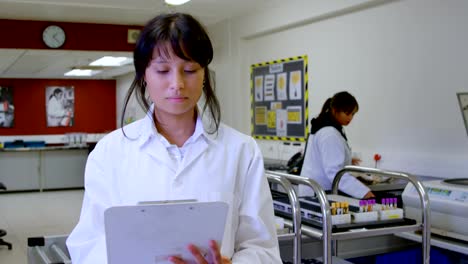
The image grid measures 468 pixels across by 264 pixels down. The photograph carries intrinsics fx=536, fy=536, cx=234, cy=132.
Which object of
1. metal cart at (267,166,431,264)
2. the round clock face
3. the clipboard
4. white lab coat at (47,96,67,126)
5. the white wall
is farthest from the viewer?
white lab coat at (47,96,67,126)

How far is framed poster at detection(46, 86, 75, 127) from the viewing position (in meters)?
12.3

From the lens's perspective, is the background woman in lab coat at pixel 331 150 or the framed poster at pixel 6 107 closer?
the background woman in lab coat at pixel 331 150

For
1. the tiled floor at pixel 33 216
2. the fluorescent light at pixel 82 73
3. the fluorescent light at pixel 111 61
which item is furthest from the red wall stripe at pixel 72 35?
the fluorescent light at pixel 82 73

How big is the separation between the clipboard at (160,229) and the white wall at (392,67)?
10.7 feet

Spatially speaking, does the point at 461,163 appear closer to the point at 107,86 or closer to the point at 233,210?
the point at 233,210

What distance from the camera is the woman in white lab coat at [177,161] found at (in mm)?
1175

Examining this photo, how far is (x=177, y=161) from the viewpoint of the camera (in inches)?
48.8

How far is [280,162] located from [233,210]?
4745 mm

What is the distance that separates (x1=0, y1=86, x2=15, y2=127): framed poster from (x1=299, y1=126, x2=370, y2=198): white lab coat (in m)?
9.81

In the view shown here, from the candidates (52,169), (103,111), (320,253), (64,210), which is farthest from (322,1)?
(103,111)

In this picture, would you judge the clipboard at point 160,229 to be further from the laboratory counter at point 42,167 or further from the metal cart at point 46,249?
the laboratory counter at point 42,167

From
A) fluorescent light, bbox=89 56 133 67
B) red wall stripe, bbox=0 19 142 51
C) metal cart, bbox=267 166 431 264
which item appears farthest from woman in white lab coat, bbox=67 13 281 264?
fluorescent light, bbox=89 56 133 67

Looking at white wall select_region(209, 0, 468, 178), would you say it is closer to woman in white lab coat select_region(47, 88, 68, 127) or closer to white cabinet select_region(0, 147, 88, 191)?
white cabinet select_region(0, 147, 88, 191)

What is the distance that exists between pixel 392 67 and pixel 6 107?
9.58 m
